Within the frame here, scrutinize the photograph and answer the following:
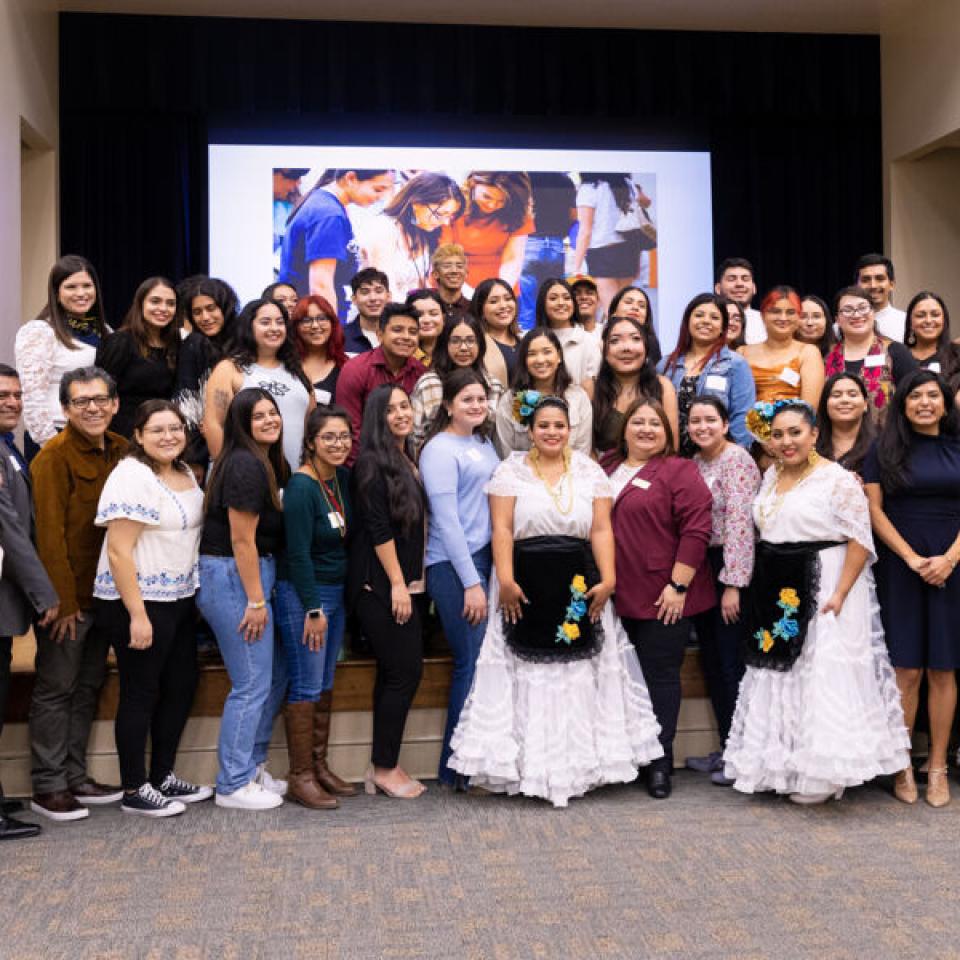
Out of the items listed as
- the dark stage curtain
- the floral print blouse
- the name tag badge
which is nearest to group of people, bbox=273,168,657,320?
the dark stage curtain

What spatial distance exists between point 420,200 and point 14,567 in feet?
16.0

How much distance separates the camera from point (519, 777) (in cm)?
392

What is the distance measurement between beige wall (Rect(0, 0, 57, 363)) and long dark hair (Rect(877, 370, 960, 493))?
14.5 feet

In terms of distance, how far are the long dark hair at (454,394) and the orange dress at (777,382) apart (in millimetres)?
1152

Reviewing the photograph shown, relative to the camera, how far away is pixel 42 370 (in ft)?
13.9

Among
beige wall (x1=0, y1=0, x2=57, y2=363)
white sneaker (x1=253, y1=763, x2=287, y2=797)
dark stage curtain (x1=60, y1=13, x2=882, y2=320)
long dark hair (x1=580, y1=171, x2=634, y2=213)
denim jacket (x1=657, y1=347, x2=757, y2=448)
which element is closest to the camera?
white sneaker (x1=253, y1=763, x2=287, y2=797)

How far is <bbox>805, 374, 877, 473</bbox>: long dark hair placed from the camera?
13.3 feet

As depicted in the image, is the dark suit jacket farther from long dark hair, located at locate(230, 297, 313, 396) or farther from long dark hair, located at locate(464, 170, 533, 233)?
long dark hair, located at locate(464, 170, 533, 233)

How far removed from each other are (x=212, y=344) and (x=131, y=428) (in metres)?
0.43

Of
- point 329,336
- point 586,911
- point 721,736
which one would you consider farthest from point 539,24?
point 586,911

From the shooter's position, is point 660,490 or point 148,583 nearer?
point 148,583

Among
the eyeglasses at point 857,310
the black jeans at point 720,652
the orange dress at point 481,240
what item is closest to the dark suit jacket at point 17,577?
the black jeans at point 720,652

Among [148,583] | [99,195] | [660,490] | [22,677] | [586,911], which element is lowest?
[586,911]

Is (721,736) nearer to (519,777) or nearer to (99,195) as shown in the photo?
(519,777)
